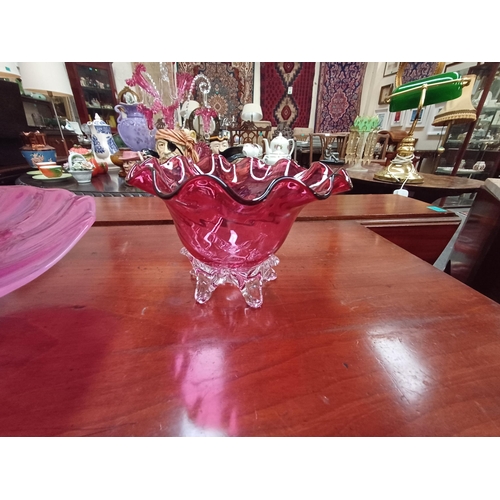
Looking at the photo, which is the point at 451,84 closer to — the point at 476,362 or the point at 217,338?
the point at 476,362

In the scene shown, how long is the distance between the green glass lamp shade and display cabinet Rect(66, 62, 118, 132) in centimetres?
275

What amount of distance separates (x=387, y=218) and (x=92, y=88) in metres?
3.33

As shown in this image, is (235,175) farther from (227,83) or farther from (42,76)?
(227,83)

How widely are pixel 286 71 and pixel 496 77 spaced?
2352 mm

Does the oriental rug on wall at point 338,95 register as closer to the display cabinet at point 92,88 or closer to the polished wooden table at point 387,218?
the display cabinet at point 92,88

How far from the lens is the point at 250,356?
0.73 feet

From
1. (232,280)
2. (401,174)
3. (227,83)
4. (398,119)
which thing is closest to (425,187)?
(401,174)

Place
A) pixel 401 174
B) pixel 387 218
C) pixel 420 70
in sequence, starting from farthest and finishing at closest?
pixel 420 70 < pixel 401 174 < pixel 387 218

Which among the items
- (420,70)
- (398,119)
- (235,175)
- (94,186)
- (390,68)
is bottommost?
(94,186)

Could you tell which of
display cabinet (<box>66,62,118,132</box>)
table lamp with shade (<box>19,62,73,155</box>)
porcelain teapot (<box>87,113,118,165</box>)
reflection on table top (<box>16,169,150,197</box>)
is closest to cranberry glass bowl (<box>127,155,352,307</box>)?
reflection on table top (<box>16,169,150,197</box>)

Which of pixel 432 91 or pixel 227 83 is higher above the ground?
pixel 227 83

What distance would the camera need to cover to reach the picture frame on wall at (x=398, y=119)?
2997 millimetres

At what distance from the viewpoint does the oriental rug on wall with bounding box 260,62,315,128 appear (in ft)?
11.1

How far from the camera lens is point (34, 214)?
0.40m
